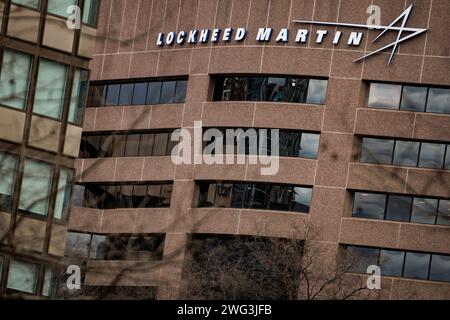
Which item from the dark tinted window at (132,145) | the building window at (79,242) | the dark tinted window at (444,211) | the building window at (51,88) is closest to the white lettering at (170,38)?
the dark tinted window at (132,145)

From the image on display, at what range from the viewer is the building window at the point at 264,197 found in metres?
73.7

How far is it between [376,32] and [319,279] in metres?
15.9

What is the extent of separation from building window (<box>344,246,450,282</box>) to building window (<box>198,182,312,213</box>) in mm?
3690

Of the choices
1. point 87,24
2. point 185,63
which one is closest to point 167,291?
point 185,63

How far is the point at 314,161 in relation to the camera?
7375 cm

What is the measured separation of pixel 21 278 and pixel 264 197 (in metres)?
48.8

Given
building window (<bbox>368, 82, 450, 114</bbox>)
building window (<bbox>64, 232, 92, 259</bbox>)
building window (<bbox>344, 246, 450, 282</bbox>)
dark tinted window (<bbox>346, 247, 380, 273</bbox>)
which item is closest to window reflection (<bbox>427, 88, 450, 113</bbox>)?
building window (<bbox>368, 82, 450, 114</bbox>)

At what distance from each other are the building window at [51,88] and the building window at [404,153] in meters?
46.6

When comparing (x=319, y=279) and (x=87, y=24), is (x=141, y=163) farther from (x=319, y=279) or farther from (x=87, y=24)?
(x=87, y=24)

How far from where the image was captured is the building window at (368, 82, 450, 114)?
240 feet

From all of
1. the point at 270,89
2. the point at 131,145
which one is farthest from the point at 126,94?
the point at 270,89

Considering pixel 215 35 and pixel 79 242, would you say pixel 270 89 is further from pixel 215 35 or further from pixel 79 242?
pixel 79 242

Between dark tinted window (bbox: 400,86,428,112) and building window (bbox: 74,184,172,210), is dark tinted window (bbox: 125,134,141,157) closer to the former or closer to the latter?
building window (bbox: 74,184,172,210)
